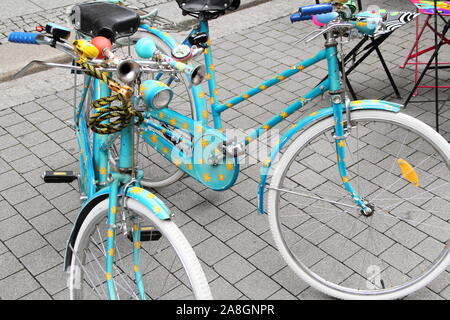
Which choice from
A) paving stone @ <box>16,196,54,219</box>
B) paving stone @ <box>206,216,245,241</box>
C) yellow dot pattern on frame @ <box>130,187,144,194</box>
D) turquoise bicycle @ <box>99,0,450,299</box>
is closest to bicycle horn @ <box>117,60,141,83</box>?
turquoise bicycle @ <box>99,0,450,299</box>

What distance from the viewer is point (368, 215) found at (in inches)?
131

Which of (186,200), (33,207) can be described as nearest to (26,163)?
(33,207)

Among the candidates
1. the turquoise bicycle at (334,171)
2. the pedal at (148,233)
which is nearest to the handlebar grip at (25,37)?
the turquoise bicycle at (334,171)

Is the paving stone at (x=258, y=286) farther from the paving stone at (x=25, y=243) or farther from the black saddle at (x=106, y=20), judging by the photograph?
the black saddle at (x=106, y=20)

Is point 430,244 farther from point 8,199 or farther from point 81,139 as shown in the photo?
point 8,199

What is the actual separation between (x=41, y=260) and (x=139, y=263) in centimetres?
109

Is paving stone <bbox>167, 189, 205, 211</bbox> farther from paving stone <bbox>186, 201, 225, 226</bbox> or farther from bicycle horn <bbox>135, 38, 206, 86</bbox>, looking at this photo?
bicycle horn <bbox>135, 38, 206, 86</bbox>

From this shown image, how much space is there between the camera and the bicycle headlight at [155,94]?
2.48 meters

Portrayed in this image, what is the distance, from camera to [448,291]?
3.51 metres

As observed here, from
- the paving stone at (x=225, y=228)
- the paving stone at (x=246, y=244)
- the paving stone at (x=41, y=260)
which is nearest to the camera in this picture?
the paving stone at (x=41, y=260)

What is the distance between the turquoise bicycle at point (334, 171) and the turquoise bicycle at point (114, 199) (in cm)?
14

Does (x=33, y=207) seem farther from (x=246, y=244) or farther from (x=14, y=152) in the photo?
(x=246, y=244)
